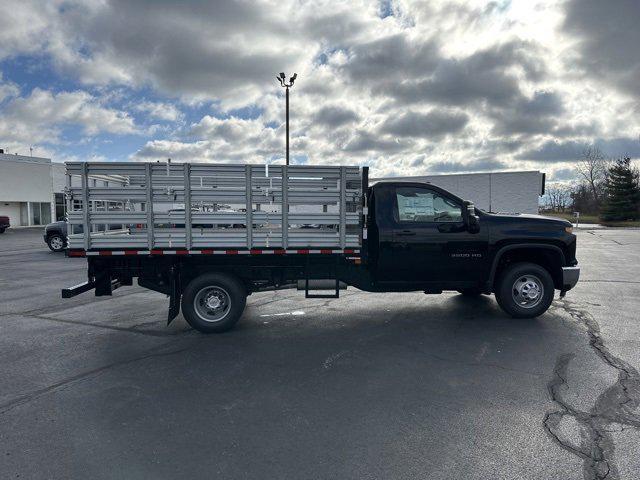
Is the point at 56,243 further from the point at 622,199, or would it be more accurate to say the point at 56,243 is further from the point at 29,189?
the point at 622,199

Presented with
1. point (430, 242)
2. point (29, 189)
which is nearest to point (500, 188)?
point (430, 242)

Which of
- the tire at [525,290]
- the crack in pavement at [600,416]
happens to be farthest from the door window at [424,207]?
the crack in pavement at [600,416]

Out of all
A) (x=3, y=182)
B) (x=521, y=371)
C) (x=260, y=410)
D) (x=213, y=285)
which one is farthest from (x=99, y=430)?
(x=3, y=182)

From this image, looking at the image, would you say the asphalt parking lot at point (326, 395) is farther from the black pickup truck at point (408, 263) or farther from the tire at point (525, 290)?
the black pickup truck at point (408, 263)

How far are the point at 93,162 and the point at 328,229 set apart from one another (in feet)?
11.1

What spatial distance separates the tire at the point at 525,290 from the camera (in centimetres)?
670

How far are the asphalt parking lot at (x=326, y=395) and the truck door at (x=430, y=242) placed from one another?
82 cm

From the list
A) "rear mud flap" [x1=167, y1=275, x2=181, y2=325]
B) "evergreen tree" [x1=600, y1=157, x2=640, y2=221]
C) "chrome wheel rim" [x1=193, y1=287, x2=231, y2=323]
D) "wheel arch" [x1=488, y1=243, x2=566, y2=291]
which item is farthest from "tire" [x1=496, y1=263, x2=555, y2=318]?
"evergreen tree" [x1=600, y1=157, x2=640, y2=221]

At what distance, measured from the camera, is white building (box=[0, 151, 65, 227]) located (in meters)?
37.8

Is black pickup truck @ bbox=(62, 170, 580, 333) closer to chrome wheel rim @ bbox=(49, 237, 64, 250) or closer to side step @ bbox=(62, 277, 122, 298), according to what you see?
side step @ bbox=(62, 277, 122, 298)

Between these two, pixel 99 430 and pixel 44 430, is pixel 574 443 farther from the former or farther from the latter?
pixel 44 430

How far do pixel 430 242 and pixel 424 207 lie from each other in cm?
55

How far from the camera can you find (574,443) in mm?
3256

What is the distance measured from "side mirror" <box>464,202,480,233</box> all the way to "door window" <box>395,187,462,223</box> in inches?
4.1
